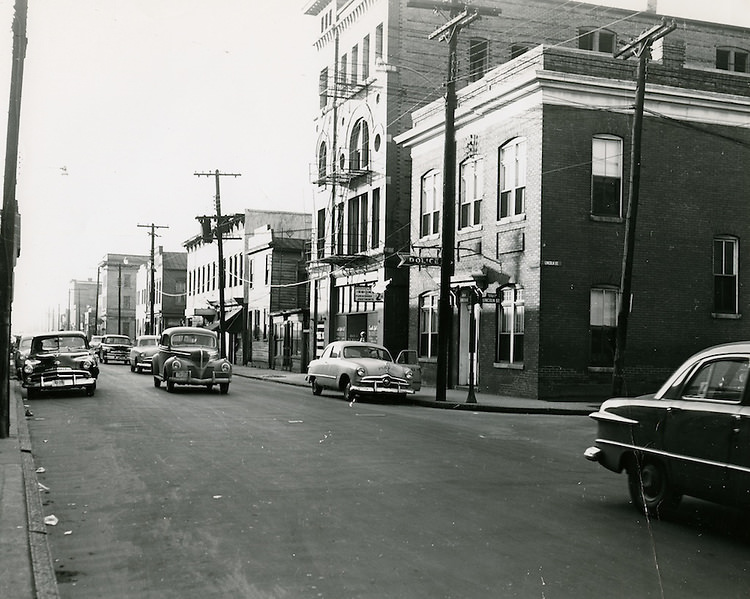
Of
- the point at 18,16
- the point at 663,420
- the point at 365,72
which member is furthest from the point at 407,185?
the point at 663,420

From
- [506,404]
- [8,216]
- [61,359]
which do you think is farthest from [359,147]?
[8,216]

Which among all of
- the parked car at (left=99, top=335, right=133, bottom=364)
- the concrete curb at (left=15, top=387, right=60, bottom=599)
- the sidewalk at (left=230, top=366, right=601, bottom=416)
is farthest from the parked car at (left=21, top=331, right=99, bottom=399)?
the parked car at (left=99, top=335, right=133, bottom=364)

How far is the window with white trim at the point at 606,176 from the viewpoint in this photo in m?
24.9

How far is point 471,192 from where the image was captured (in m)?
28.7

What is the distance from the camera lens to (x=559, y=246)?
24.3m

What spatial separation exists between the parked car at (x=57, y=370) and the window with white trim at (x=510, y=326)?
11709 mm

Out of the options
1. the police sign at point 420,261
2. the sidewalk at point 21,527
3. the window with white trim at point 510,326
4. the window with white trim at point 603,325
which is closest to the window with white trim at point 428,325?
the police sign at point 420,261

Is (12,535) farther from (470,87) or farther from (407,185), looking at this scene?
(407,185)

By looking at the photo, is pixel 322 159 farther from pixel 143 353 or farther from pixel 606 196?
pixel 606 196

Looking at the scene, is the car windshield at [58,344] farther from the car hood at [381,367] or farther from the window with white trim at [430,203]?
the window with white trim at [430,203]

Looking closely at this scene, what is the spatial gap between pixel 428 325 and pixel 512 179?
23.4ft

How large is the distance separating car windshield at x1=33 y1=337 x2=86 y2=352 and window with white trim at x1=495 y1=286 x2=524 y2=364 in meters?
12.3

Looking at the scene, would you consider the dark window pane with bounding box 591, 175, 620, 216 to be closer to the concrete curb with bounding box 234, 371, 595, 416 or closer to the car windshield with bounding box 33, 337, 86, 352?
the concrete curb with bounding box 234, 371, 595, 416

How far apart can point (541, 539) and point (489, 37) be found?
105ft
